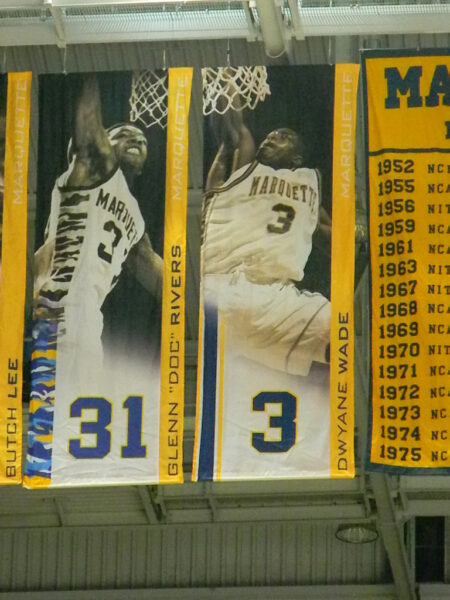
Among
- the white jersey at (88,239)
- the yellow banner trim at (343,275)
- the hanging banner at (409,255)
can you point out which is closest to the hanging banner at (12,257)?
the white jersey at (88,239)

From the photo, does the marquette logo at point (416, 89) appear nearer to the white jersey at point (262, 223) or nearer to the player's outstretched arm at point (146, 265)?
the white jersey at point (262, 223)

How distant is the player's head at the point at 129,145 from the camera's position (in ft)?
60.3

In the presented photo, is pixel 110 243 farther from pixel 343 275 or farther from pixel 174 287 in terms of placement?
pixel 343 275

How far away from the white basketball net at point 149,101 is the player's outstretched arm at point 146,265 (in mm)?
1614

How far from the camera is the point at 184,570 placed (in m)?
28.8

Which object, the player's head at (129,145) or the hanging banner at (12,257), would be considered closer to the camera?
the hanging banner at (12,257)

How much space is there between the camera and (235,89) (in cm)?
1833

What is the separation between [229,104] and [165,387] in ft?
12.8

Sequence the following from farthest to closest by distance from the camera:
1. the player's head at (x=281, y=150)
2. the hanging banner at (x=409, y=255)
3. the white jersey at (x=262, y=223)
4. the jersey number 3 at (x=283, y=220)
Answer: the player's head at (x=281, y=150), the jersey number 3 at (x=283, y=220), the white jersey at (x=262, y=223), the hanging banner at (x=409, y=255)

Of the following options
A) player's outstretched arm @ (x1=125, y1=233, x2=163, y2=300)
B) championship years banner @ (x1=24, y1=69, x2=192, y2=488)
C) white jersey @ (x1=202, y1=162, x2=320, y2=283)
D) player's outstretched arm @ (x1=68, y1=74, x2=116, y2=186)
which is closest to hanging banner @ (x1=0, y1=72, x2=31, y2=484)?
championship years banner @ (x1=24, y1=69, x2=192, y2=488)

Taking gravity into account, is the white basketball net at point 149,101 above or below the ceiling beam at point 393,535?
above

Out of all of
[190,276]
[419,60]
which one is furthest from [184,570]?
[419,60]

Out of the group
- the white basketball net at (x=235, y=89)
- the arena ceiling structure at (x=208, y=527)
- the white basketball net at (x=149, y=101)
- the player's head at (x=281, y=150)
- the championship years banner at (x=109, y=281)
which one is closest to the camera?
the championship years banner at (x=109, y=281)

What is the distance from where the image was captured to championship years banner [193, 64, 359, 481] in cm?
1719
